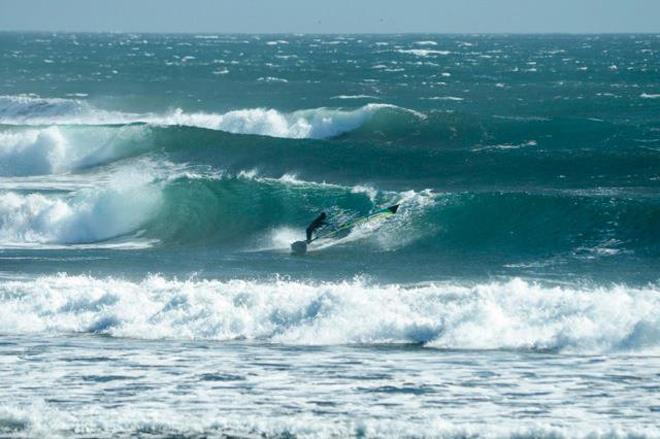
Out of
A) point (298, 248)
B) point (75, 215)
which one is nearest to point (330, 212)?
point (298, 248)

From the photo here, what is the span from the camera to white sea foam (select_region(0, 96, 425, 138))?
46.0 metres

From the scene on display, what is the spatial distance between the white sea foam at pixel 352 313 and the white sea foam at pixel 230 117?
21233 millimetres

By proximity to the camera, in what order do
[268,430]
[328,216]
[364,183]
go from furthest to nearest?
[364,183] → [328,216] → [268,430]

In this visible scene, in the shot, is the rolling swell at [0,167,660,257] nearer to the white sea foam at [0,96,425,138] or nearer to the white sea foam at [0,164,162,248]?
the white sea foam at [0,164,162,248]

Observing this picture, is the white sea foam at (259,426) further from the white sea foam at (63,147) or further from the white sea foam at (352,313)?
the white sea foam at (63,147)

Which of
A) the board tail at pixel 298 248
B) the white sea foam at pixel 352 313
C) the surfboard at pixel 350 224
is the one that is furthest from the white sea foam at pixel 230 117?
the white sea foam at pixel 352 313

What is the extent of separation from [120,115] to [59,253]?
30.1 meters

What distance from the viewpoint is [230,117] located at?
4903 cm

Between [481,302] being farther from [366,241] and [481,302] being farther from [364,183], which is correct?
[364,183]

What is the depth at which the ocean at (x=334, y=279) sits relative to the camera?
47.7 feet

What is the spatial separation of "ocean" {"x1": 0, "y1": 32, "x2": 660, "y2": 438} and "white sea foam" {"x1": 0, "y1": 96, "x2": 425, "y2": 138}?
0.20 m

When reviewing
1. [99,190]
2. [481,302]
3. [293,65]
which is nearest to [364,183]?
[99,190]

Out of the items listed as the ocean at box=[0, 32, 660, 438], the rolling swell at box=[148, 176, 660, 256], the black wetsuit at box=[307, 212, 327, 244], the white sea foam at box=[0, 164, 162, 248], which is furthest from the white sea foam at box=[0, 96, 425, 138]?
the black wetsuit at box=[307, 212, 327, 244]

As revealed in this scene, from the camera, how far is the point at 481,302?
18672mm
